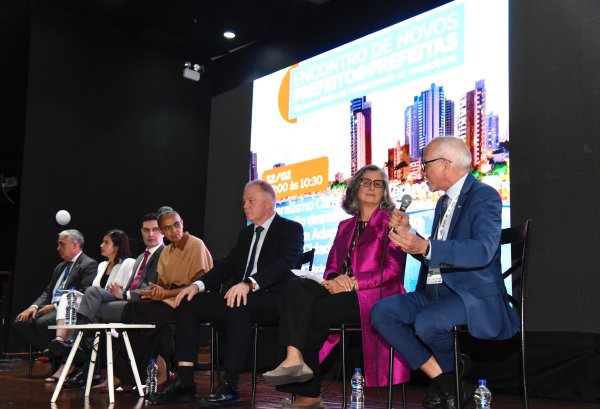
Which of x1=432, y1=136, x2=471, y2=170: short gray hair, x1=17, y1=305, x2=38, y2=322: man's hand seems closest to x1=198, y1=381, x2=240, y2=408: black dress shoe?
x1=432, y1=136, x2=471, y2=170: short gray hair

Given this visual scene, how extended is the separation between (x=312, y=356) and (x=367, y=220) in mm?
712

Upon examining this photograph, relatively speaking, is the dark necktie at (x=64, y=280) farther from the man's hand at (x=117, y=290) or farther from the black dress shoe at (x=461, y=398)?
the black dress shoe at (x=461, y=398)

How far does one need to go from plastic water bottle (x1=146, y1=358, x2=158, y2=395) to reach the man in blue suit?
1698 mm

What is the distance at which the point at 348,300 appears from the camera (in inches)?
112

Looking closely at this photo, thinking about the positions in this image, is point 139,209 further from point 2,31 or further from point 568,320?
point 568,320

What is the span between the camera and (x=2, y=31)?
7.09 metres

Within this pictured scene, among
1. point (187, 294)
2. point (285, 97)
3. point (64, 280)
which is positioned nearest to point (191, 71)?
point (285, 97)

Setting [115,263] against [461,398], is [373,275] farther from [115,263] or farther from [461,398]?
[115,263]

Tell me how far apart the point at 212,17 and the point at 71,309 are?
3876 millimetres

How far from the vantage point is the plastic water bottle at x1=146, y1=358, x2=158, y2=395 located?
371cm

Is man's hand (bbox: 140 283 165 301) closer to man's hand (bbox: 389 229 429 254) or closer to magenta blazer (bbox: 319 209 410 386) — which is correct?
magenta blazer (bbox: 319 209 410 386)

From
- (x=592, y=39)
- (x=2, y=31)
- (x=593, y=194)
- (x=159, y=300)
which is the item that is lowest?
(x=159, y=300)

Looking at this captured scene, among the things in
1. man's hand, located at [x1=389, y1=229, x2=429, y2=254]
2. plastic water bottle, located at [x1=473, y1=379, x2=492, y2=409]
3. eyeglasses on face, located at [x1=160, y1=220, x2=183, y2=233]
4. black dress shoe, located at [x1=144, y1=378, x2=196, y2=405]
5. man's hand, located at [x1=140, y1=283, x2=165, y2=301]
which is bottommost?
black dress shoe, located at [x1=144, y1=378, x2=196, y2=405]

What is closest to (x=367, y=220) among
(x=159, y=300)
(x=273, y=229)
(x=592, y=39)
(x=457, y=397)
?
(x=273, y=229)
